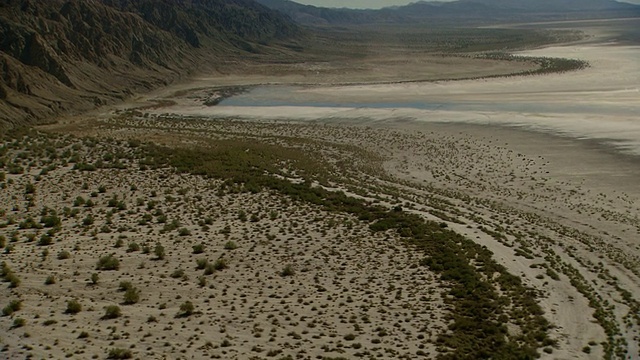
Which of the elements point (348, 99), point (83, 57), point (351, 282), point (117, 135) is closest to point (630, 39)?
point (348, 99)

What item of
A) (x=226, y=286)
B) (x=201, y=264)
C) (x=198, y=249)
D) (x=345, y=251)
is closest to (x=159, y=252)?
(x=198, y=249)

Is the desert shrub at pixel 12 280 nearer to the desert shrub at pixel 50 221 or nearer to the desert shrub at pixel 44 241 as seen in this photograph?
the desert shrub at pixel 44 241

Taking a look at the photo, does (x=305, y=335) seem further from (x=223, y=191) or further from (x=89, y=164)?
(x=89, y=164)

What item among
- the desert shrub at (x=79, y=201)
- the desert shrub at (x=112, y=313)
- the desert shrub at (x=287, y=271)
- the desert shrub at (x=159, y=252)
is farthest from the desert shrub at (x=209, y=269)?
the desert shrub at (x=79, y=201)

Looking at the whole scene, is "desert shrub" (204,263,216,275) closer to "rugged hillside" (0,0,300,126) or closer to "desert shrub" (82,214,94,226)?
"desert shrub" (82,214,94,226)

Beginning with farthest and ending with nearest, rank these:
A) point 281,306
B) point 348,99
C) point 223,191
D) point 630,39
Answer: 1. point 630,39
2. point 348,99
3. point 223,191
4. point 281,306

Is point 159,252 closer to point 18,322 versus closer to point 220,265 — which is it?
point 220,265
